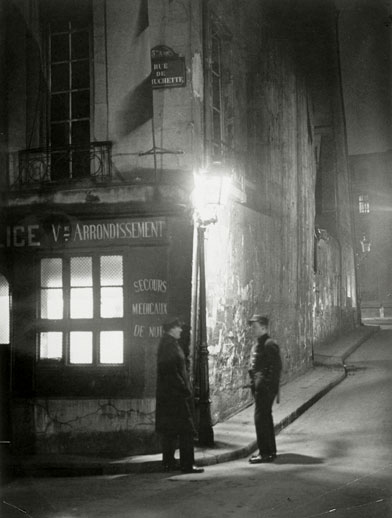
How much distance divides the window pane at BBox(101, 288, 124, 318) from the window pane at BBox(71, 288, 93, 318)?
25cm

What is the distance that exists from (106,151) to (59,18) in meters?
2.45

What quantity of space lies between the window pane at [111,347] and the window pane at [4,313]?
211 centimetres

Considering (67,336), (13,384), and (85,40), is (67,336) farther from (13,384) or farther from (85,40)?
(85,40)

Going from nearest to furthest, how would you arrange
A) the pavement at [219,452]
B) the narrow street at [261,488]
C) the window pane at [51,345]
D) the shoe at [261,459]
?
the narrow street at [261,488]
the shoe at [261,459]
the pavement at [219,452]
the window pane at [51,345]

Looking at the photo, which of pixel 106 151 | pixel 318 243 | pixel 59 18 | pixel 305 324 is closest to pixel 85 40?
pixel 59 18

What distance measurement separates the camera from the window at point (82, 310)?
1010cm

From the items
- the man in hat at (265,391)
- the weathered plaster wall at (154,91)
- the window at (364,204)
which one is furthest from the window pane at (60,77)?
the window at (364,204)

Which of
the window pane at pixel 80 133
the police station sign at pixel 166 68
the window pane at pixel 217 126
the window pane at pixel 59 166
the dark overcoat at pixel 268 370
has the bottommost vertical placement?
the dark overcoat at pixel 268 370

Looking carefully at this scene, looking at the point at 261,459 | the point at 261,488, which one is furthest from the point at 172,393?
the point at 261,488

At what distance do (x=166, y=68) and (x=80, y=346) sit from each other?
173 inches

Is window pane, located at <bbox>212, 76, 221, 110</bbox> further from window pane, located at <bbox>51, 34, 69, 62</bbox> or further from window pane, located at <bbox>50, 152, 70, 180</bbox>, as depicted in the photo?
window pane, located at <bbox>50, 152, 70, 180</bbox>

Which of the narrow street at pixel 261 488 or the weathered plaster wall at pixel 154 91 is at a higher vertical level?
the weathered plaster wall at pixel 154 91

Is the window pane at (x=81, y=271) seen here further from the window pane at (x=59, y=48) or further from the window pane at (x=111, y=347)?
the window pane at (x=59, y=48)

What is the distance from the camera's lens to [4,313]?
11617 millimetres
